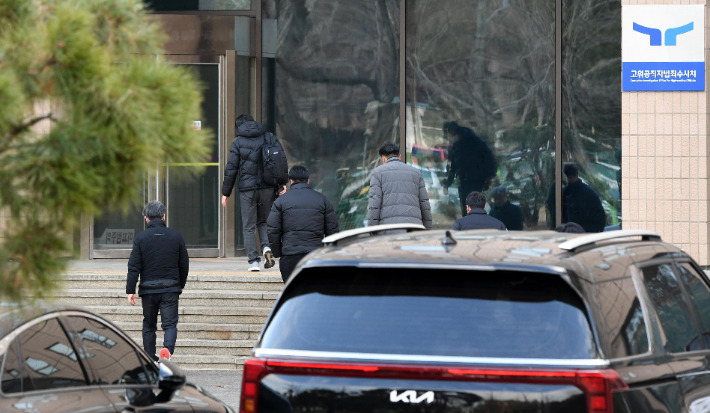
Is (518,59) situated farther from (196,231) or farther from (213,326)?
(213,326)

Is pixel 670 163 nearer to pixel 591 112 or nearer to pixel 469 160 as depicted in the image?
pixel 591 112

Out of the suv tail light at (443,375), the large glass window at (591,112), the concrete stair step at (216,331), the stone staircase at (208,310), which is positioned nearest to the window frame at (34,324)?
the suv tail light at (443,375)

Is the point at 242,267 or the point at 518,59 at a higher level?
the point at 518,59

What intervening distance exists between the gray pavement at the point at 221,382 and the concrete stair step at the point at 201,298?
100 centimetres

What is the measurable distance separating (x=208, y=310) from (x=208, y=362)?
0.71 metres

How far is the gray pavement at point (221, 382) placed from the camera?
9.10 m

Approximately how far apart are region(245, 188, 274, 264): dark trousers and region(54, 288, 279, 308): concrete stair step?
0.88 metres

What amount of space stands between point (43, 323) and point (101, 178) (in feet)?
5.78

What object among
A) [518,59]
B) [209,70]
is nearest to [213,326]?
[209,70]

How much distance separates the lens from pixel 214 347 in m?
10.9

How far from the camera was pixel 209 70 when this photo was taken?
48.6 ft

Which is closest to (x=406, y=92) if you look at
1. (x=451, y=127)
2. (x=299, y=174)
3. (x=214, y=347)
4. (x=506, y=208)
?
(x=451, y=127)

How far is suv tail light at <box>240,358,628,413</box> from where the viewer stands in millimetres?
3613

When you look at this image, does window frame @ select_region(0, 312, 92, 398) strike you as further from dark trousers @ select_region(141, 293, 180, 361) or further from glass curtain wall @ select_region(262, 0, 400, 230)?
glass curtain wall @ select_region(262, 0, 400, 230)
